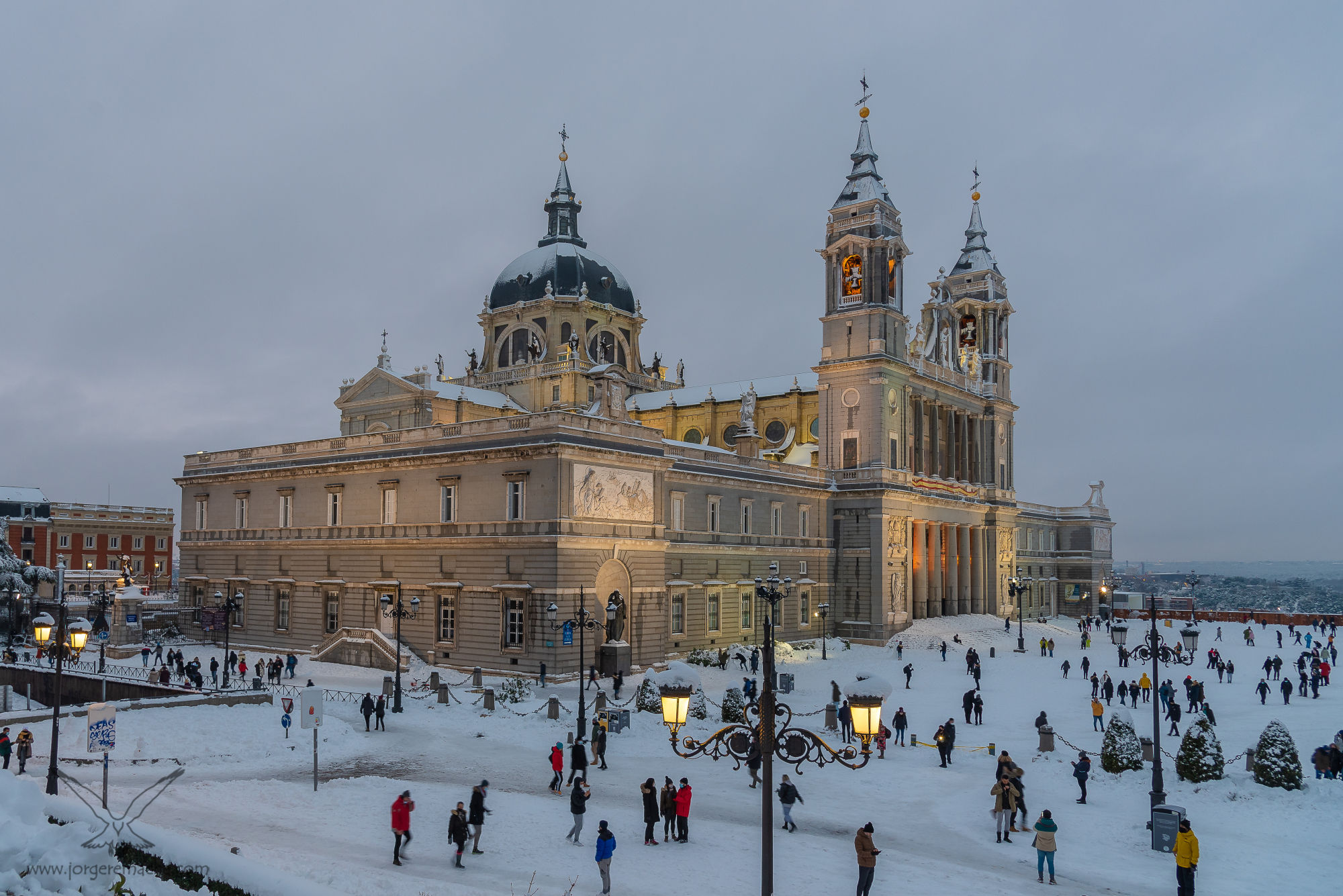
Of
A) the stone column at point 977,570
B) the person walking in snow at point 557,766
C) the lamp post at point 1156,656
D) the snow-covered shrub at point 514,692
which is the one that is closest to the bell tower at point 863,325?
the stone column at point 977,570

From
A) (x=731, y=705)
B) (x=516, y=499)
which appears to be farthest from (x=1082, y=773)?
(x=516, y=499)

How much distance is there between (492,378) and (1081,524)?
5658 centimetres

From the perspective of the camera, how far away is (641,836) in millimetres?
21406

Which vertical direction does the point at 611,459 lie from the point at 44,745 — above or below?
above

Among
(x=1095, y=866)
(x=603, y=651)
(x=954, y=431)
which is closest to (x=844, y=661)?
(x=603, y=651)

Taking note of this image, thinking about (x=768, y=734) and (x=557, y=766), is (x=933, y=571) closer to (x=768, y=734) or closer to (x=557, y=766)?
(x=557, y=766)

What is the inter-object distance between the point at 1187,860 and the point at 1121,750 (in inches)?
383

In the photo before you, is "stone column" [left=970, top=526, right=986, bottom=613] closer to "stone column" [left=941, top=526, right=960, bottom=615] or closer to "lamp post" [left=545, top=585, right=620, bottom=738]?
"stone column" [left=941, top=526, right=960, bottom=615]

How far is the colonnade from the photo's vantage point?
70.0 metres

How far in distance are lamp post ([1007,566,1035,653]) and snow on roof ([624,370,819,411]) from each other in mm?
19672

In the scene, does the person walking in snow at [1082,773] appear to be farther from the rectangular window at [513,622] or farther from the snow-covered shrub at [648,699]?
the rectangular window at [513,622]

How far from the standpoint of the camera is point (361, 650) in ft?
151

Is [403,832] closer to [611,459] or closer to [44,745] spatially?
[44,745]

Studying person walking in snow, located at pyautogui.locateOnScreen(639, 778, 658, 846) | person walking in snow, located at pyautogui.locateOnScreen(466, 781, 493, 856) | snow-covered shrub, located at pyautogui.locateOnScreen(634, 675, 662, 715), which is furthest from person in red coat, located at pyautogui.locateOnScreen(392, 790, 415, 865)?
snow-covered shrub, located at pyautogui.locateOnScreen(634, 675, 662, 715)
